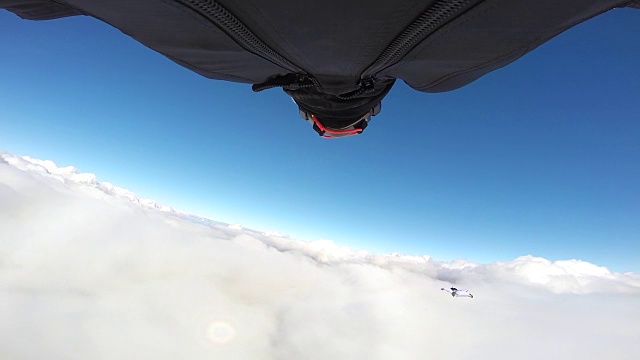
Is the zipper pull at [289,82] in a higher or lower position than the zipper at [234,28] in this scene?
higher

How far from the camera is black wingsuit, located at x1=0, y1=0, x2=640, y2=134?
0.93 metres

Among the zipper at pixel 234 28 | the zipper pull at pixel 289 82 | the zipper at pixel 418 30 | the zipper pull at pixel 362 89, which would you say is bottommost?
the zipper at pixel 234 28

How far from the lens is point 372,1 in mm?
894

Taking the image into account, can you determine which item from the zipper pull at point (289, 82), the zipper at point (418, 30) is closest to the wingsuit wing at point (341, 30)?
the zipper at point (418, 30)

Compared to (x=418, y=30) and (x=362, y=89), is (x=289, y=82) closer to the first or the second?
(x=362, y=89)

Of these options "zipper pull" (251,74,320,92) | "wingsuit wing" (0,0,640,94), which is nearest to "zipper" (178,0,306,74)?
"wingsuit wing" (0,0,640,94)

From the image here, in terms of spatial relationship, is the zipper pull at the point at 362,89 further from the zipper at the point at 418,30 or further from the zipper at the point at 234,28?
the zipper at the point at 234,28

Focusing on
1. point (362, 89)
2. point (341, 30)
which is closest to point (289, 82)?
point (362, 89)

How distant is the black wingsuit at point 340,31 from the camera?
3.06 feet

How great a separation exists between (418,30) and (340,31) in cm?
29

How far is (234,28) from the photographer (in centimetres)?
107

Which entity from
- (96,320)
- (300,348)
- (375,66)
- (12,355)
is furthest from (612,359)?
(12,355)

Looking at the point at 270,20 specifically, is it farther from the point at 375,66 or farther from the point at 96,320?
the point at 96,320

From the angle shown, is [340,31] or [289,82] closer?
[340,31]
